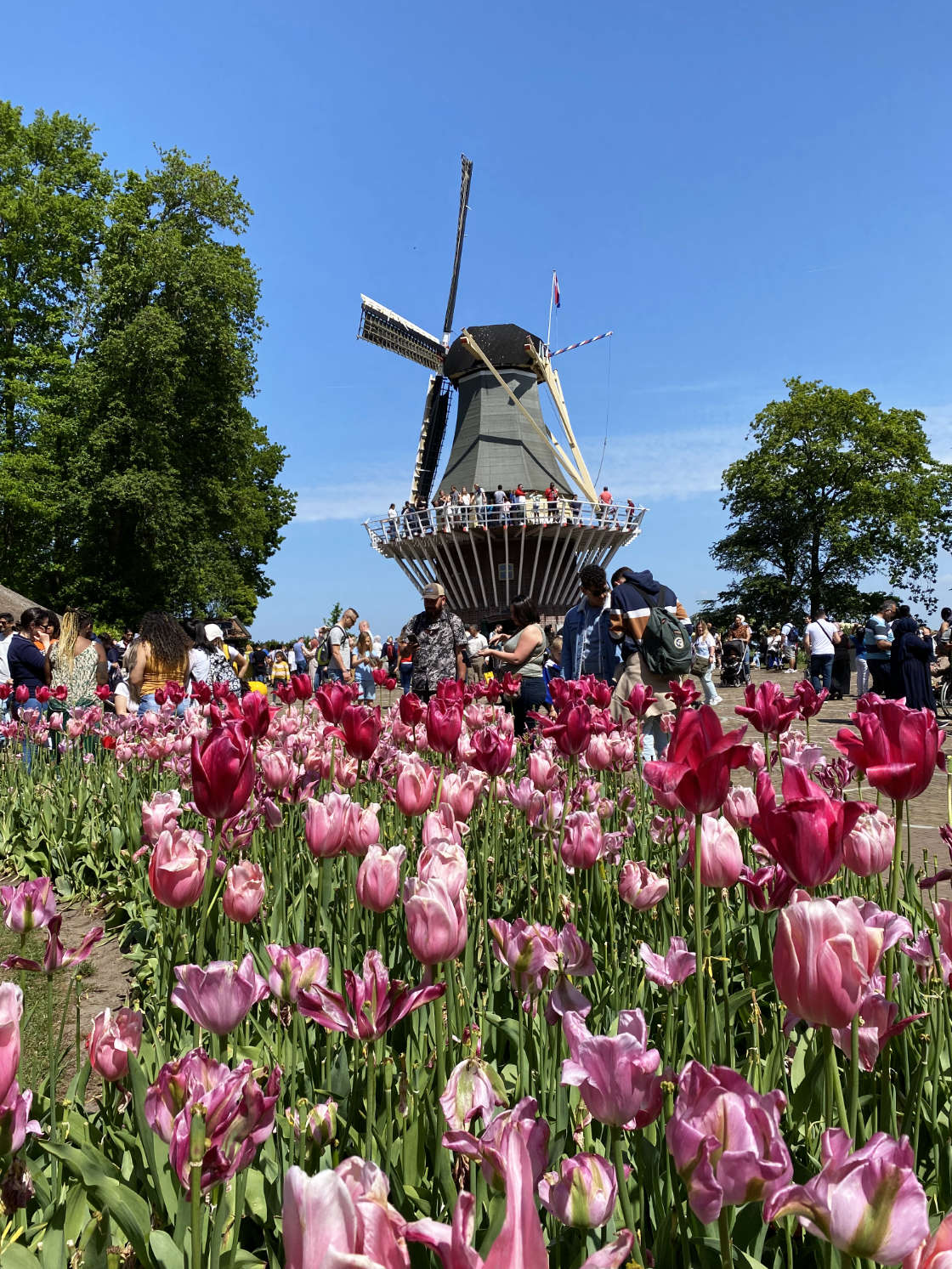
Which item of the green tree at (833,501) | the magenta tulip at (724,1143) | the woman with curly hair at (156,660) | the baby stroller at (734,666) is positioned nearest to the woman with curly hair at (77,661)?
the woman with curly hair at (156,660)

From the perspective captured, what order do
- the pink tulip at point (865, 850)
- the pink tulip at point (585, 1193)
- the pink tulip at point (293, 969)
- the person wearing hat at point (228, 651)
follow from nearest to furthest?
the pink tulip at point (585, 1193) < the pink tulip at point (293, 969) < the pink tulip at point (865, 850) < the person wearing hat at point (228, 651)

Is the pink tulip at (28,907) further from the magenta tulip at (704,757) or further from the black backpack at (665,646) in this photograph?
the black backpack at (665,646)

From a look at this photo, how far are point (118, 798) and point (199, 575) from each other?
778 inches

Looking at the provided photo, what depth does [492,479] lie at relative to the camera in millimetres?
37219

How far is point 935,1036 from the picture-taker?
5.42ft

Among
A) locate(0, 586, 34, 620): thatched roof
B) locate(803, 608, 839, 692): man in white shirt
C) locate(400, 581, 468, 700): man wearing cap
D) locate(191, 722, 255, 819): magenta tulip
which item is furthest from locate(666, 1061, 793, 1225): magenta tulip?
locate(0, 586, 34, 620): thatched roof

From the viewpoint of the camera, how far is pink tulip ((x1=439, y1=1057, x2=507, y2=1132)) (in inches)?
45.4

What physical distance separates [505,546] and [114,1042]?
1212 inches

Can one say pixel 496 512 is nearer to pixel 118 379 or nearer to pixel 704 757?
pixel 118 379

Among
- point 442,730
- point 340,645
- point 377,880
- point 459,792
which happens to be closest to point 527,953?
point 377,880

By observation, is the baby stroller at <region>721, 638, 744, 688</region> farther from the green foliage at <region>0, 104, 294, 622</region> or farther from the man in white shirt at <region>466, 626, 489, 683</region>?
the green foliage at <region>0, 104, 294, 622</region>

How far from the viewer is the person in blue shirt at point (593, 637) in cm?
691

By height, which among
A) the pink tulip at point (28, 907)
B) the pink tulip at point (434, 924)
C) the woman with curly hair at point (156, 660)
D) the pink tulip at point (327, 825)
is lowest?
the pink tulip at point (28, 907)

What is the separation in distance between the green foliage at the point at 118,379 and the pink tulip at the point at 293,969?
22495mm
